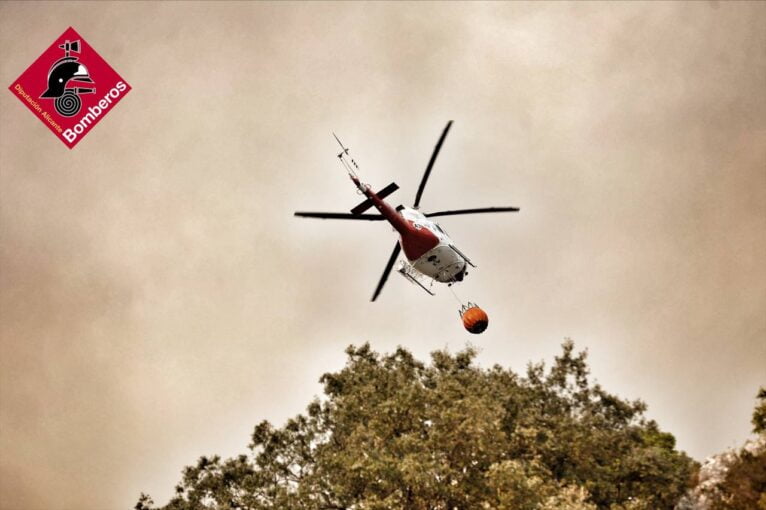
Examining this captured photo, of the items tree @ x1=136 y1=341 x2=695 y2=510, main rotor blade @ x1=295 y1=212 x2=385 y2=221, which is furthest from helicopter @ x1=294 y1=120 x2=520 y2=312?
tree @ x1=136 y1=341 x2=695 y2=510

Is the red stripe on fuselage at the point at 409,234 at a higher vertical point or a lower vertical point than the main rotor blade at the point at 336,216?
higher

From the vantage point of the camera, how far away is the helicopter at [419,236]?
23.4 meters

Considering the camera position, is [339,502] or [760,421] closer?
[339,502]

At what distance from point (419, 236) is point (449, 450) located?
9657 millimetres

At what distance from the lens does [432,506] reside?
24.7 meters

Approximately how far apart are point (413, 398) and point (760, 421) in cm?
2224

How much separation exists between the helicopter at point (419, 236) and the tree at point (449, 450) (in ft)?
19.5

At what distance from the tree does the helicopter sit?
19.5 feet

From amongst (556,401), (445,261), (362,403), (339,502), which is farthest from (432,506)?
(556,401)

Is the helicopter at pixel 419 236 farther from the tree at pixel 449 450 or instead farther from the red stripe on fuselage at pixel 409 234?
the tree at pixel 449 450

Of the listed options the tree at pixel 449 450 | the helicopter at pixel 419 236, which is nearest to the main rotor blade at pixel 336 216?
the helicopter at pixel 419 236

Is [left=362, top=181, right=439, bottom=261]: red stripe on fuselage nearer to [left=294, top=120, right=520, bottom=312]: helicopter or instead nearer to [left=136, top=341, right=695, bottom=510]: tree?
[left=294, top=120, right=520, bottom=312]: helicopter

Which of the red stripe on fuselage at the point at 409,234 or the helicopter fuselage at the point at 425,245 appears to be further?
the helicopter fuselage at the point at 425,245

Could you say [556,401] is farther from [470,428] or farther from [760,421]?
[470,428]
